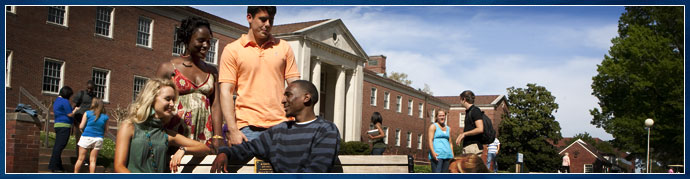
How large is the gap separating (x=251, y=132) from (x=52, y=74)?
20936 mm

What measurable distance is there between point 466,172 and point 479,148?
14.6ft

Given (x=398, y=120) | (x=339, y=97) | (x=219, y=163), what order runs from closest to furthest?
(x=219, y=163) < (x=339, y=97) < (x=398, y=120)

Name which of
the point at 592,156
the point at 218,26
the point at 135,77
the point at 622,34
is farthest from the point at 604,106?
the point at 592,156

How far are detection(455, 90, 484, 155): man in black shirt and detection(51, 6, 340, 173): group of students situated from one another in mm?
3626

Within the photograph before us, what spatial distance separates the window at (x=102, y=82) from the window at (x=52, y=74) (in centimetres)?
172

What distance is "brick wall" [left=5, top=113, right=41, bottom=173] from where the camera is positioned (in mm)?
10289

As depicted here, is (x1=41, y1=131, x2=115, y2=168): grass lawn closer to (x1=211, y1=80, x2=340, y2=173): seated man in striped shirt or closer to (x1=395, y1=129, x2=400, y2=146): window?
(x1=211, y1=80, x2=340, y2=173): seated man in striped shirt

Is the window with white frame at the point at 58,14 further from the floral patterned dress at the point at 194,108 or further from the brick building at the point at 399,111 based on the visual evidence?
the brick building at the point at 399,111

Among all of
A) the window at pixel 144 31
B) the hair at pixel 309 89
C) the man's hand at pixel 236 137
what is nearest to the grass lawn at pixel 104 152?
the man's hand at pixel 236 137

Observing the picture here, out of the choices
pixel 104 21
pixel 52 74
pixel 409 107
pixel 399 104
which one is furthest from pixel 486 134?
pixel 409 107

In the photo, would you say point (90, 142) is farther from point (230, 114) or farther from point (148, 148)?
point (148, 148)

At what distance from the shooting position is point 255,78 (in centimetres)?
459

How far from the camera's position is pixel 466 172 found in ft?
11.9

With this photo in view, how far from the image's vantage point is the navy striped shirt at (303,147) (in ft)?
12.6
